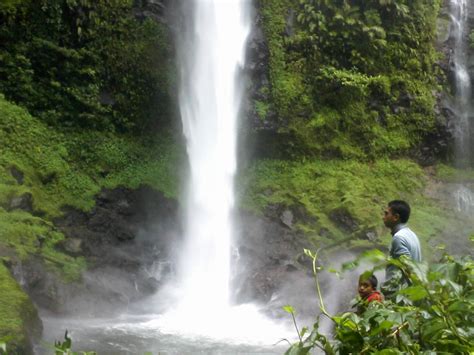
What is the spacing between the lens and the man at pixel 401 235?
375cm

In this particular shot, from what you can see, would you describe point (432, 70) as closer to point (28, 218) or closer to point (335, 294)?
point (335, 294)

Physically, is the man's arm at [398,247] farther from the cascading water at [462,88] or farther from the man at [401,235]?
the cascading water at [462,88]

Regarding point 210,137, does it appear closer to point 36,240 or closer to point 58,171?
point 58,171

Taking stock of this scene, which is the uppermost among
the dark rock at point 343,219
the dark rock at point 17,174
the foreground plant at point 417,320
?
the dark rock at point 17,174

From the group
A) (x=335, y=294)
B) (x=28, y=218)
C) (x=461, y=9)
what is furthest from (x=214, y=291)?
(x=461, y=9)

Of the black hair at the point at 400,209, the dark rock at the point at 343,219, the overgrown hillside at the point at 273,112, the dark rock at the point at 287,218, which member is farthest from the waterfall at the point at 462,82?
the black hair at the point at 400,209

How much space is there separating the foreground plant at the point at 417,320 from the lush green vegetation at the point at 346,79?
12339mm

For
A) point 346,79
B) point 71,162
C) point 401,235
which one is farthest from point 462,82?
point 401,235

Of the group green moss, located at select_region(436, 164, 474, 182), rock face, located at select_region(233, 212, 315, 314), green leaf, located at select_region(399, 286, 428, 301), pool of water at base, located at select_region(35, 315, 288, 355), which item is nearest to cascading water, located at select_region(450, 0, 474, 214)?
green moss, located at select_region(436, 164, 474, 182)

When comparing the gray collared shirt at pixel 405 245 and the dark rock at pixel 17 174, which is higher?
the dark rock at pixel 17 174

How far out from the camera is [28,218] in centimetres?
991

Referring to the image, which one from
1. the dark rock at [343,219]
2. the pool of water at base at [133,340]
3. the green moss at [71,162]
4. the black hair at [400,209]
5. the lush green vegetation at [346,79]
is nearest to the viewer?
the black hair at [400,209]

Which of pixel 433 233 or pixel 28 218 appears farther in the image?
pixel 433 233

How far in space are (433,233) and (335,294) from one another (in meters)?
3.75
